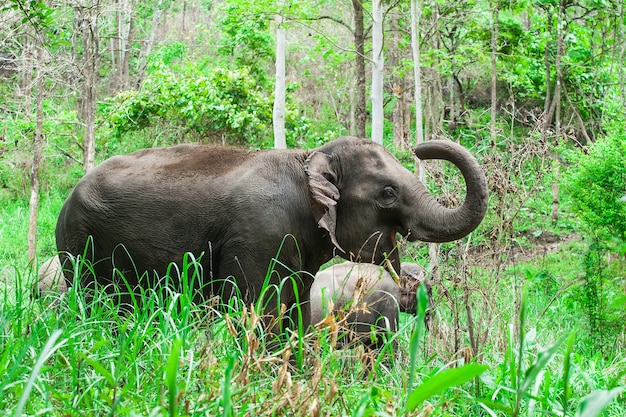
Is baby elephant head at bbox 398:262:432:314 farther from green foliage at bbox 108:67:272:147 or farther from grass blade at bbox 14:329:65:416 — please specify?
green foliage at bbox 108:67:272:147

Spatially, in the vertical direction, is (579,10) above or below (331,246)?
above

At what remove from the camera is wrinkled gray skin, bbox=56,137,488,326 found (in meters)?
5.47

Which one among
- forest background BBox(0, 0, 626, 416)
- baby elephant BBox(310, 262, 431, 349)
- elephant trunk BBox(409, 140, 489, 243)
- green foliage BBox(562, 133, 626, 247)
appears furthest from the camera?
green foliage BBox(562, 133, 626, 247)

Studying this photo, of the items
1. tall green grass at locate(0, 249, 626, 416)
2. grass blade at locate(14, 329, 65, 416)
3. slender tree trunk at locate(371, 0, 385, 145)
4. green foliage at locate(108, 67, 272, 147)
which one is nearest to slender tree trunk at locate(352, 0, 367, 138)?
slender tree trunk at locate(371, 0, 385, 145)

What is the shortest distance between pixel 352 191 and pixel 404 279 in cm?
251

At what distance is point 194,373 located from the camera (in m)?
2.98

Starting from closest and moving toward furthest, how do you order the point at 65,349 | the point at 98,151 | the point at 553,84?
the point at 65,349, the point at 553,84, the point at 98,151

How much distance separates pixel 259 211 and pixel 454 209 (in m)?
1.36

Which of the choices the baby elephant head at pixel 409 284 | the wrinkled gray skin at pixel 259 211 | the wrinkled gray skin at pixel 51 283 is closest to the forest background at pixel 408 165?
the wrinkled gray skin at pixel 51 283

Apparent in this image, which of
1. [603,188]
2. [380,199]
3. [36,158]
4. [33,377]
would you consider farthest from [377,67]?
[33,377]

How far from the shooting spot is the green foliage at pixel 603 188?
852 cm

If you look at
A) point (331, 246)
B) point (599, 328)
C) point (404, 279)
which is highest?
point (331, 246)

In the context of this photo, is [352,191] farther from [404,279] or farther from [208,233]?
[404,279]

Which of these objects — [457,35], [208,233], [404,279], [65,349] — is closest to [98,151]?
[457,35]
